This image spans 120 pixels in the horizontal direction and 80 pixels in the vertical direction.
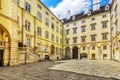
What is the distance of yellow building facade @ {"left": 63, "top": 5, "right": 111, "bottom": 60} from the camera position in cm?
3834

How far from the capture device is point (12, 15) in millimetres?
17312

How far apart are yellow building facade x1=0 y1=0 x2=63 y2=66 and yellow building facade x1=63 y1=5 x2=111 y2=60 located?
368cm

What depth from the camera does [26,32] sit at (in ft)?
81.6

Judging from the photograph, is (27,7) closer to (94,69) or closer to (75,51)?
(94,69)

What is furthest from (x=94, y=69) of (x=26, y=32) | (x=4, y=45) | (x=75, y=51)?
(x=75, y=51)

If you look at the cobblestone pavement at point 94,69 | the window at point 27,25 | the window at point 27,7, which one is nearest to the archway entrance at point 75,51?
the window at point 27,25

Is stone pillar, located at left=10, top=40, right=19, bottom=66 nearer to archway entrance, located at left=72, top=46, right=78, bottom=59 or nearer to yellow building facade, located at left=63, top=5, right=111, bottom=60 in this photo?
yellow building facade, located at left=63, top=5, right=111, bottom=60

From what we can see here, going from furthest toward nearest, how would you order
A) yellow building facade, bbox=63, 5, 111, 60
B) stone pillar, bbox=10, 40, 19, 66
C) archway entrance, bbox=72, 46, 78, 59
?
archway entrance, bbox=72, 46, 78, 59 → yellow building facade, bbox=63, 5, 111, 60 → stone pillar, bbox=10, 40, 19, 66

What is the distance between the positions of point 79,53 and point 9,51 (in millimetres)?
29396

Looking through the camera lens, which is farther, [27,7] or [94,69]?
[27,7]

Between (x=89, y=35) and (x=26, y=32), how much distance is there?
2282 cm

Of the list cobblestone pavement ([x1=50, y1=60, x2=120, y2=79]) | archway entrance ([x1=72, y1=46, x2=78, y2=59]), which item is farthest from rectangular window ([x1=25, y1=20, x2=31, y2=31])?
archway entrance ([x1=72, y1=46, x2=78, y2=59])

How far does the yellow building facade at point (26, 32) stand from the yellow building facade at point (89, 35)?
3.68m

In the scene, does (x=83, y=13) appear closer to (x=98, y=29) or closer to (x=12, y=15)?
(x=98, y=29)
